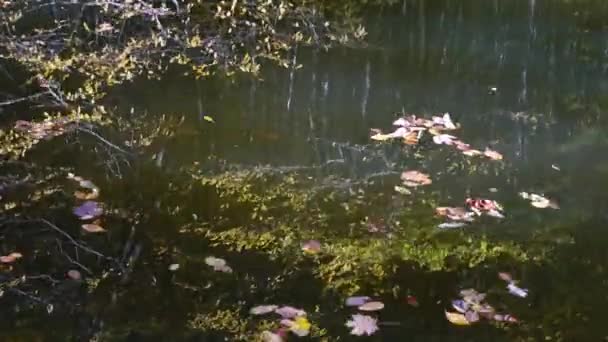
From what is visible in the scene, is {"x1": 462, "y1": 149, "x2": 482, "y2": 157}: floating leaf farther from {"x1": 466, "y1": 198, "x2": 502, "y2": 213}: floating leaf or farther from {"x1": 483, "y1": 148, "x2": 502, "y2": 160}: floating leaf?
{"x1": 466, "y1": 198, "x2": 502, "y2": 213}: floating leaf

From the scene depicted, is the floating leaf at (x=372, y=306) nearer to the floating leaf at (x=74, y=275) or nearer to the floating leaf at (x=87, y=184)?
the floating leaf at (x=74, y=275)

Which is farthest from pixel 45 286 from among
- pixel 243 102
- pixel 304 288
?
pixel 243 102

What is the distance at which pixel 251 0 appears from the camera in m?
6.10

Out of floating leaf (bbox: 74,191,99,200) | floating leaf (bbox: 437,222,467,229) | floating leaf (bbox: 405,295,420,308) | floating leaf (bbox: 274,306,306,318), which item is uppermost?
floating leaf (bbox: 74,191,99,200)

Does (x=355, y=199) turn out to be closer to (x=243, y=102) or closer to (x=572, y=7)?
(x=243, y=102)

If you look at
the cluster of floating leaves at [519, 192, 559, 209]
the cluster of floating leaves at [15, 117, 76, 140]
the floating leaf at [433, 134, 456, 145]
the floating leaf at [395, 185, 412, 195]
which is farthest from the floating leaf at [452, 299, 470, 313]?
the cluster of floating leaves at [15, 117, 76, 140]

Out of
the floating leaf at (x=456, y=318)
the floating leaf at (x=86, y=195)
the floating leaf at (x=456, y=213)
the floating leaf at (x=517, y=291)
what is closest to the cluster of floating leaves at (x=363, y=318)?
the floating leaf at (x=456, y=318)

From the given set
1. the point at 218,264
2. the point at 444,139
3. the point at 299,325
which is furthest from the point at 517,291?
the point at 444,139

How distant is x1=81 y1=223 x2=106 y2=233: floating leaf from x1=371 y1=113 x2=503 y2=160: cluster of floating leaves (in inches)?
69.1

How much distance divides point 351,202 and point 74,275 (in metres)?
1.36

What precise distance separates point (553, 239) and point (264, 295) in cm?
144

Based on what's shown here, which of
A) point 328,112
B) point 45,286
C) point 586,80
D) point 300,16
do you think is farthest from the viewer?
point 300,16

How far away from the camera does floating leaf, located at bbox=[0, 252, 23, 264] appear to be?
2783mm

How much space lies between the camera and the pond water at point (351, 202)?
265cm
